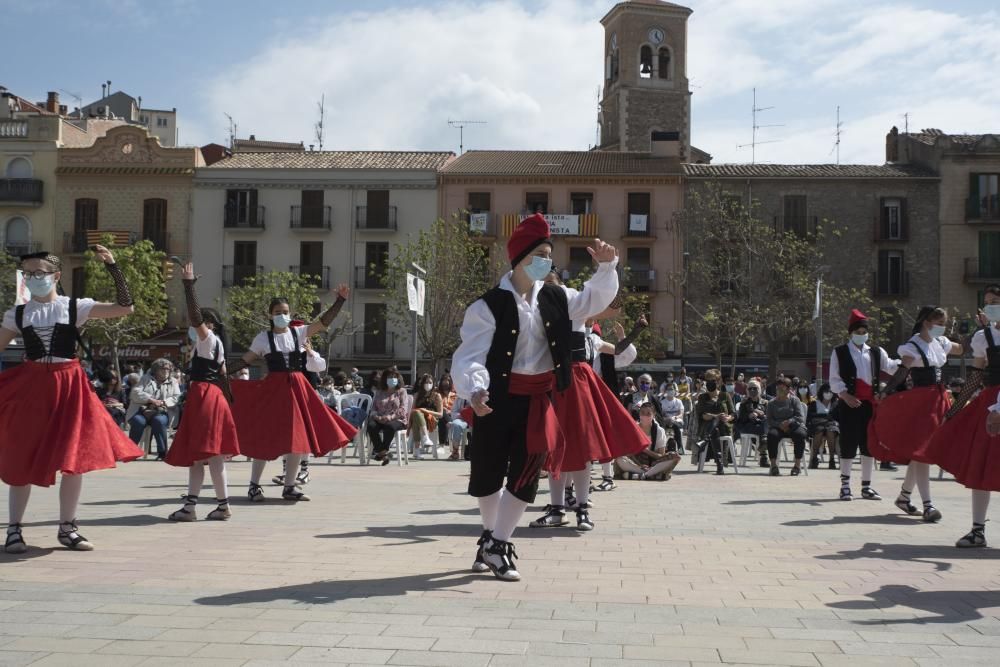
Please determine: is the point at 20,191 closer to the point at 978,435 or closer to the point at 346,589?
the point at 346,589

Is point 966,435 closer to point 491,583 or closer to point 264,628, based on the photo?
point 491,583

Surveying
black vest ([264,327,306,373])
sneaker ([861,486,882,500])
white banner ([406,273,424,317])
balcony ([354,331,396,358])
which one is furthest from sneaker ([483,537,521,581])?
balcony ([354,331,396,358])

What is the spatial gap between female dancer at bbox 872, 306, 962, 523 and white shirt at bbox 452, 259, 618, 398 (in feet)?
15.5

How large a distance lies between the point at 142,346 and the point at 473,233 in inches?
595

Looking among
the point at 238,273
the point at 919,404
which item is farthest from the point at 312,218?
the point at 919,404

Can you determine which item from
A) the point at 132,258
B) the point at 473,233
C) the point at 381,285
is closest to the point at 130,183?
the point at 132,258

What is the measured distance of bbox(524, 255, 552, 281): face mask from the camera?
6.50m

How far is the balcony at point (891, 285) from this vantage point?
46.4 m

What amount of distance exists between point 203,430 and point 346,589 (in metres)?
3.62

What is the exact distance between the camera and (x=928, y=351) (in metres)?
10.4

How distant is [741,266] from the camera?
44.4 metres

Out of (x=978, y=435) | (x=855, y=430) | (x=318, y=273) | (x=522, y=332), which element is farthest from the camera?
(x=318, y=273)

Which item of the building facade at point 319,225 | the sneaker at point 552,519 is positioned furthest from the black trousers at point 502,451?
the building facade at point 319,225

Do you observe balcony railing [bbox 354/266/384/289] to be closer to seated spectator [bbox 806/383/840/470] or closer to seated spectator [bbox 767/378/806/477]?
seated spectator [bbox 806/383/840/470]
